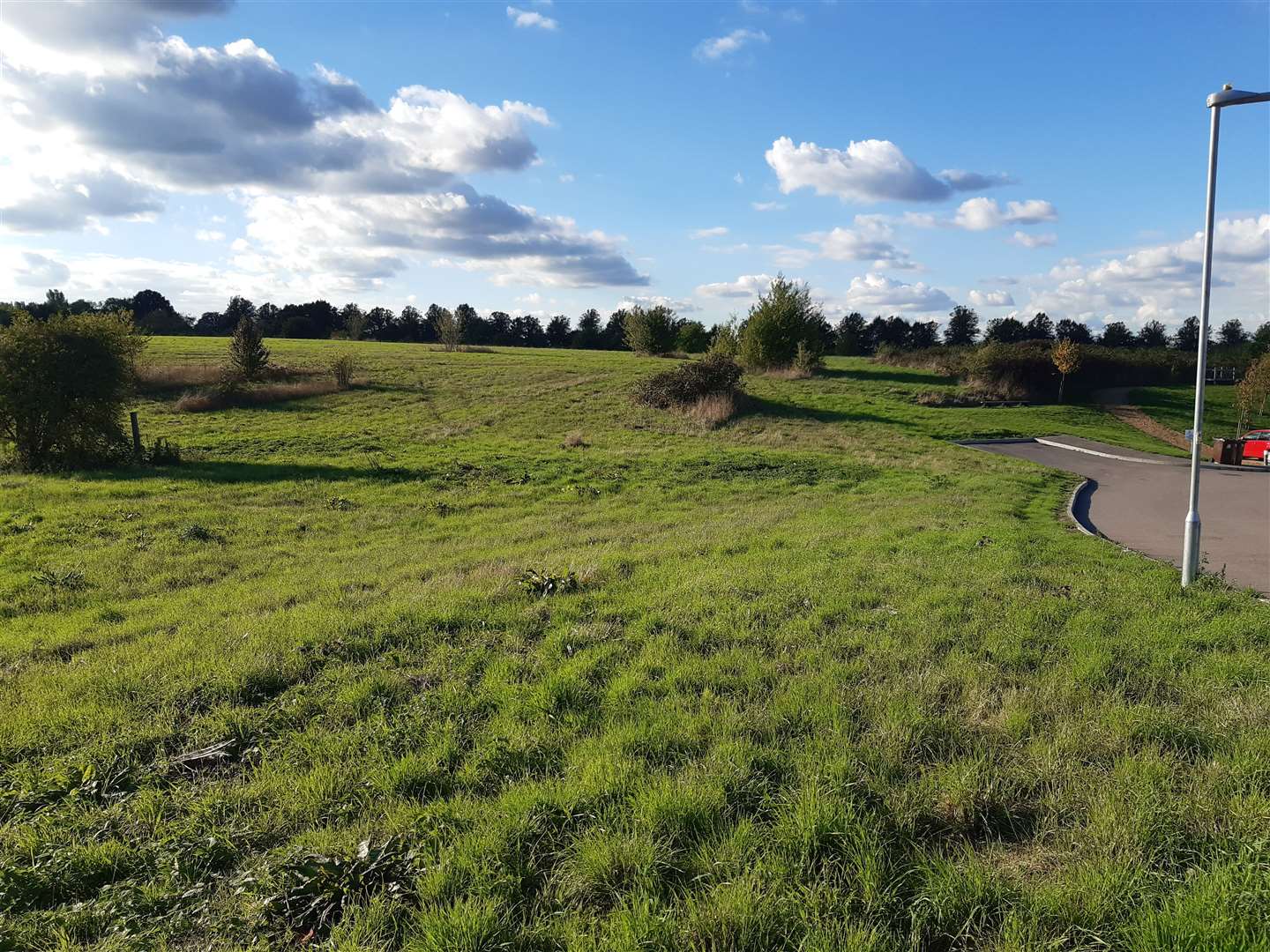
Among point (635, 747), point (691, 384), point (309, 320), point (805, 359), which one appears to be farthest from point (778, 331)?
point (309, 320)

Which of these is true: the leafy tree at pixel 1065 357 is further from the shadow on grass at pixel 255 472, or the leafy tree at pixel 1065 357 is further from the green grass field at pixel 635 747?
the shadow on grass at pixel 255 472

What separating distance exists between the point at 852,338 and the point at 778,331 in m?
36.9

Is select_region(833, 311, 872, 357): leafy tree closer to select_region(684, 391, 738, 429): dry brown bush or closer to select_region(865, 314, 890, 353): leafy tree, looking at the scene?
select_region(865, 314, 890, 353): leafy tree

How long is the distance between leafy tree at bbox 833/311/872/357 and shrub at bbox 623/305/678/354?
67.9 feet

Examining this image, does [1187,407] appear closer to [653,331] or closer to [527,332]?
[653,331]

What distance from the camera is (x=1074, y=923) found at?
9.78 ft

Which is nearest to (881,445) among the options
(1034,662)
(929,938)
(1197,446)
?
(1197,446)

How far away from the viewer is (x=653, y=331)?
60.8m

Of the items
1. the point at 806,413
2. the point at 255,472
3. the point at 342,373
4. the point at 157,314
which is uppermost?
the point at 157,314

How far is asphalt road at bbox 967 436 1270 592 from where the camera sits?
10648 mm

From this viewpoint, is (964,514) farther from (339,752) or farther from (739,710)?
(339,752)

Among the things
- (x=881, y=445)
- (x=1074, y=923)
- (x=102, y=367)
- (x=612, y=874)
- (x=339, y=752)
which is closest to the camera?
(x=1074, y=923)

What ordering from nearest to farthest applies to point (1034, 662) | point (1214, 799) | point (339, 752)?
point (1214, 799) < point (339, 752) < point (1034, 662)

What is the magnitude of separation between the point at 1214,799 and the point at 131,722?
22.0 ft
